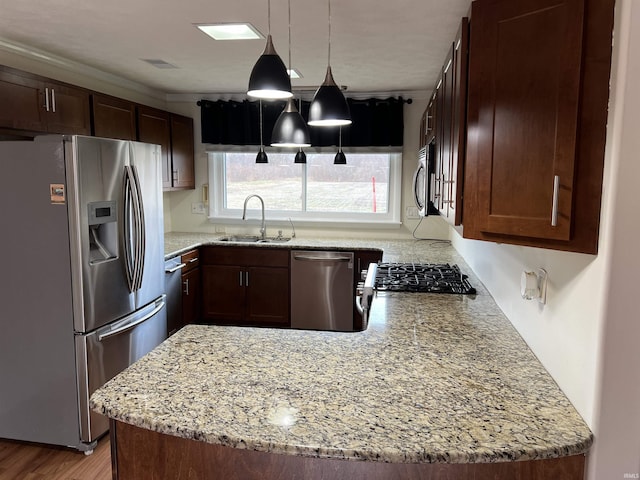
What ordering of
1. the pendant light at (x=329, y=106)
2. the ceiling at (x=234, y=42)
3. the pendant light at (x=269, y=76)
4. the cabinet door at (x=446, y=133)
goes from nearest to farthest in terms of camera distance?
1. the pendant light at (x=269, y=76)
2. the cabinet door at (x=446, y=133)
3. the pendant light at (x=329, y=106)
4. the ceiling at (x=234, y=42)

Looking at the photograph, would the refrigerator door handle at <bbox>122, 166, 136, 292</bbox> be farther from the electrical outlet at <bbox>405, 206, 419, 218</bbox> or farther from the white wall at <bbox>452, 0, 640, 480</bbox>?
the electrical outlet at <bbox>405, 206, 419, 218</bbox>

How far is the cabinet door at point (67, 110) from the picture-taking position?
305 cm

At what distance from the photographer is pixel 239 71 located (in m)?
3.73

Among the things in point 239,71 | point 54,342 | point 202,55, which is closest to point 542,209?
point 54,342

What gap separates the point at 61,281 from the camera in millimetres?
2494

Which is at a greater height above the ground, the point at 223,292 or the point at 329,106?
the point at 329,106

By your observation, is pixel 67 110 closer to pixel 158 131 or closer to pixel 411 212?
pixel 158 131

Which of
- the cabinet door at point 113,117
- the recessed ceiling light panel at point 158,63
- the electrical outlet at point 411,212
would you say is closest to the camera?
the recessed ceiling light panel at point 158,63

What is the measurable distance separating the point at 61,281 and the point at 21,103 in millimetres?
1159

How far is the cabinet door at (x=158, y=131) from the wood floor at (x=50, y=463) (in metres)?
2.41

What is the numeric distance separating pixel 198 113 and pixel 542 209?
4287 millimetres

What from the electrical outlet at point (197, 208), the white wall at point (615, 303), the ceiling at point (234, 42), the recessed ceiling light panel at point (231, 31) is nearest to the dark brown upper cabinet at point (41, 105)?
the ceiling at point (234, 42)

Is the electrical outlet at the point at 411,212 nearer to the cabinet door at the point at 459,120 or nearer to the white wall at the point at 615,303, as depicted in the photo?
the cabinet door at the point at 459,120

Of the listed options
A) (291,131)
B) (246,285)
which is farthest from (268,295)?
(291,131)
